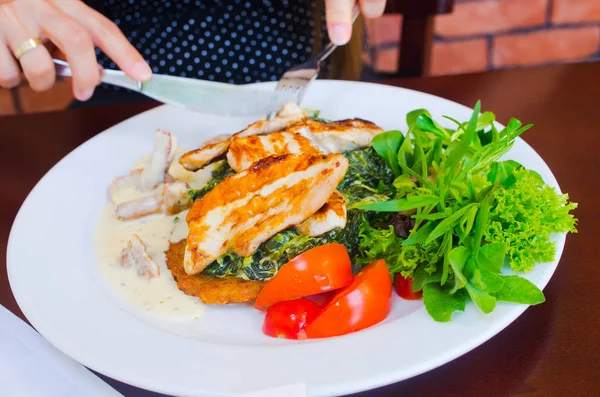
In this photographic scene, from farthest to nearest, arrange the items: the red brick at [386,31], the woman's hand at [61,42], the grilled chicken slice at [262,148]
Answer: the red brick at [386,31] → the woman's hand at [61,42] → the grilled chicken slice at [262,148]

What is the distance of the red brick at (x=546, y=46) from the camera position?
14.7ft

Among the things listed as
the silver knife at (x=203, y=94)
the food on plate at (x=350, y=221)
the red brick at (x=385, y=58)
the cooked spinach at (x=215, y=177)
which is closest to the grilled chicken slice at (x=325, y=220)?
the food on plate at (x=350, y=221)

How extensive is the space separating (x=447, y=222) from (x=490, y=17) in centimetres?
333

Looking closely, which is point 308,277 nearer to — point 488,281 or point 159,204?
point 488,281

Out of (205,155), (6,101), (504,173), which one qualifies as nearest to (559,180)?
(504,173)

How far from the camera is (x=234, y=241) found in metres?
1.71

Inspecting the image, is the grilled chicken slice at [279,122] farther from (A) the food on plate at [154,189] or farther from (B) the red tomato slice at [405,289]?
(B) the red tomato slice at [405,289]

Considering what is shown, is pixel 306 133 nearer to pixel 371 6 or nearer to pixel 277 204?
pixel 277 204

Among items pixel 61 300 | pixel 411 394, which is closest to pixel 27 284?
pixel 61 300

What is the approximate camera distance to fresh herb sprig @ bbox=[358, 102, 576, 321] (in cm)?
141

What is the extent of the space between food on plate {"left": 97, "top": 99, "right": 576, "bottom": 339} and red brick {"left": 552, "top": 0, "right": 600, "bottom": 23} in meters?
2.92

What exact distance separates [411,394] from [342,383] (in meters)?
0.22

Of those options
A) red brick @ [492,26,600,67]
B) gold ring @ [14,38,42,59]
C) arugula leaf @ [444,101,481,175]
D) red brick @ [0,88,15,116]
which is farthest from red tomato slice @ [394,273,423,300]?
red brick @ [0,88,15,116]

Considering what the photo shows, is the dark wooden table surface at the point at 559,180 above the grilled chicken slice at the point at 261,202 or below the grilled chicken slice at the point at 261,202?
below
